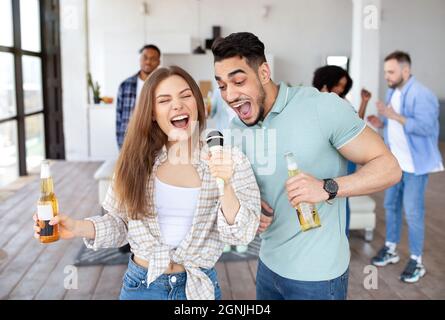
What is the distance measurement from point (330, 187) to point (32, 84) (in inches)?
193

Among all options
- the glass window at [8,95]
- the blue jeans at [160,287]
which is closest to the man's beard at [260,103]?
the blue jeans at [160,287]

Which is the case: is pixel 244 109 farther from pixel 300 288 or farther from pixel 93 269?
pixel 93 269

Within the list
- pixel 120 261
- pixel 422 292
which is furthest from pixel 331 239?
pixel 120 261

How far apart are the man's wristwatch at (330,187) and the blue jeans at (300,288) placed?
0.23 m

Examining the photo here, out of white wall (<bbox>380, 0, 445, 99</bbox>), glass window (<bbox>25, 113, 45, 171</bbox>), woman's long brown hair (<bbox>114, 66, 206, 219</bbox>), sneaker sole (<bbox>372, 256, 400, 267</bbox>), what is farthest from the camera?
white wall (<bbox>380, 0, 445, 99</bbox>)

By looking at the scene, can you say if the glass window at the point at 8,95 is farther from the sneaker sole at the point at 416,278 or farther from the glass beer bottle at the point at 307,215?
the glass beer bottle at the point at 307,215

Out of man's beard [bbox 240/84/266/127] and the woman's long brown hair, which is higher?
man's beard [bbox 240/84/266/127]

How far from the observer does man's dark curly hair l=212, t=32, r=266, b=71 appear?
762mm

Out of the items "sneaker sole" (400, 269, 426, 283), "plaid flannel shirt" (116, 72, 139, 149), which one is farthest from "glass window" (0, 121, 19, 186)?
"sneaker sole" (400, 269, 426, 283)

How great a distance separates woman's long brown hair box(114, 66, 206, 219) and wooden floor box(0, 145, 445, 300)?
1104 mm

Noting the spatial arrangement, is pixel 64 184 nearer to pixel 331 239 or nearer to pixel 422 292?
pixel 422 292

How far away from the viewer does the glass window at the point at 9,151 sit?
2.92m

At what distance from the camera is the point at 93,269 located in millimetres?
2469

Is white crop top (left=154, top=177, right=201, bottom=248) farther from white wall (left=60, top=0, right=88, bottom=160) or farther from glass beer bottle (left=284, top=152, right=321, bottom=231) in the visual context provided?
white wall (left=60, top=0, right=88, bottom=160)
